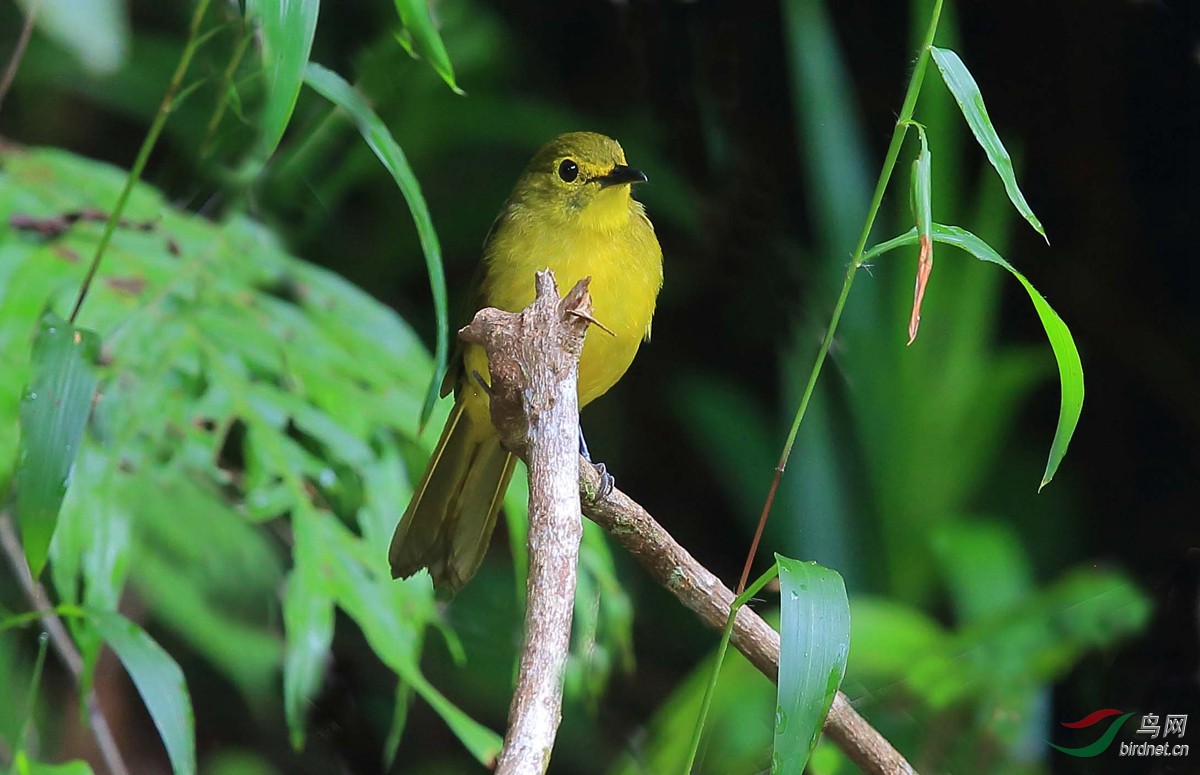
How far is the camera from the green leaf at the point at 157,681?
148 cm

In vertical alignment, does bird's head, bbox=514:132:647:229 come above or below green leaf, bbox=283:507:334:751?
above

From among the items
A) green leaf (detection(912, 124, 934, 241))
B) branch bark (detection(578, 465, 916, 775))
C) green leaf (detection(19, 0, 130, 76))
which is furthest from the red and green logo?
green leaf (detection(19, 0, 130, 76))

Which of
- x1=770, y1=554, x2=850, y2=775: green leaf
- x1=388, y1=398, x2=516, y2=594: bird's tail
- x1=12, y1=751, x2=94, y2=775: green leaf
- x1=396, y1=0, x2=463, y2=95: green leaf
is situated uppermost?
x1=396, y1=0, x2=463, y2=95: green leaf

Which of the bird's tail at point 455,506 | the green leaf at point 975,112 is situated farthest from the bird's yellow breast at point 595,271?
the green leaf at point 975,112

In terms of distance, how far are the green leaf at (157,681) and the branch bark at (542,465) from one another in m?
0.50

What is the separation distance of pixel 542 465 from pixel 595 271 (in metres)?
0.89

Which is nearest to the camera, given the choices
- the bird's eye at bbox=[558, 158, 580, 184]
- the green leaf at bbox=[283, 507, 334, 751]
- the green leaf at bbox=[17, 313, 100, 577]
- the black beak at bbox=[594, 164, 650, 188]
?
the green leaf at bbox=[17, 313, 100, 577]

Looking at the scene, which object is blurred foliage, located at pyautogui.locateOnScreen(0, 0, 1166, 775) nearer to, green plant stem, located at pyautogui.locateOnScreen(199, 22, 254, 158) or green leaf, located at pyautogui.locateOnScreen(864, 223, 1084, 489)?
green plant stem, located at pyautogui.locateOnScreen(199, 22, 254, 158)

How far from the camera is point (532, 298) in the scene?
212cm

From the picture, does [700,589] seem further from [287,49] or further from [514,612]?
[514,612]

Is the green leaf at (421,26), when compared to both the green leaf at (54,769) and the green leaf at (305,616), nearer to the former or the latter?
the green leaf at (305,616)

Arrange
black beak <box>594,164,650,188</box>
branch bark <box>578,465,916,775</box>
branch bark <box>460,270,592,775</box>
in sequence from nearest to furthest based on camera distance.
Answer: branch bark <box>460,270,592,775</box>
branch bark <box>578,465,916,775</box>
black beak <box>594,164,650,188</box>

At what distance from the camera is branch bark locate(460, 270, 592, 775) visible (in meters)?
1.14

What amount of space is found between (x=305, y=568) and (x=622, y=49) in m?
1.83
